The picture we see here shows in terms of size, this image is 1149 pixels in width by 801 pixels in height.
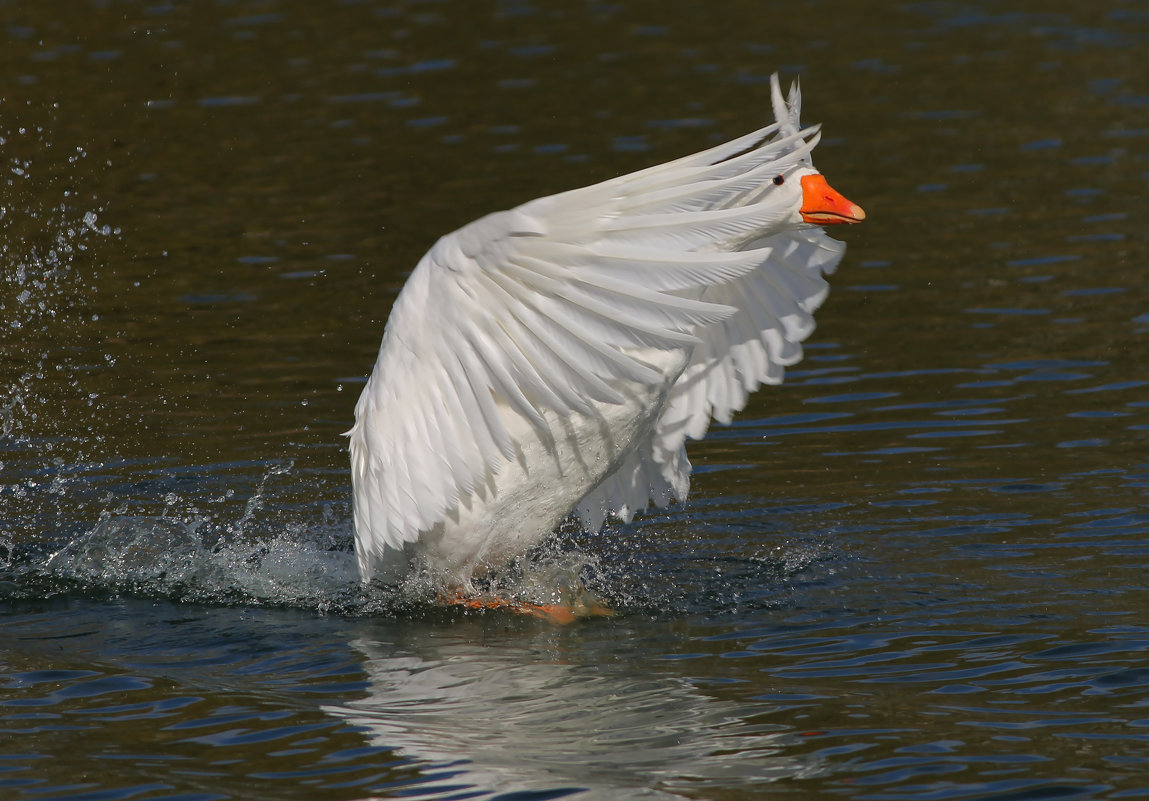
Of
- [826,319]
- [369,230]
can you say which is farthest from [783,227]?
[369,230]

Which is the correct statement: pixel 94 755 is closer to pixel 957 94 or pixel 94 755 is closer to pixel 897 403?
pixel 897 403

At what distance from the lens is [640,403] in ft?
24.0

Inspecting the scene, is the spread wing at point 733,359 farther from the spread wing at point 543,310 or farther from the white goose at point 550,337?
the spread wing at point 543,310

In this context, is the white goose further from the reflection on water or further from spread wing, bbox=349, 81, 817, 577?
the reflection on water

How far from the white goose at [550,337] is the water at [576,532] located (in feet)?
2.19

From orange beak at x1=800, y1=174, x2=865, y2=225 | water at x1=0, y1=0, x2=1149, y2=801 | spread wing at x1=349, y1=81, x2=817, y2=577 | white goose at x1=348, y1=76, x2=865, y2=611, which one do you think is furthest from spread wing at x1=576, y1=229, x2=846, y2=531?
spread wing at x1=349, y1=81, x2=817, y2=577

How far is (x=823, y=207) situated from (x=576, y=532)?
2751 mm

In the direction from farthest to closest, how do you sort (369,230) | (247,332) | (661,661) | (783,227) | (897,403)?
(369,230), (247,332), (897,403), (783,227), (661,661)

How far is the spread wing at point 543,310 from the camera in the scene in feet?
20.9

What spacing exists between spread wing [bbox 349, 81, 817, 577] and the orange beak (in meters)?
0.38

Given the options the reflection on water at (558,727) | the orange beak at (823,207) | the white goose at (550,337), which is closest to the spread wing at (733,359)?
the white goose at (550,337)

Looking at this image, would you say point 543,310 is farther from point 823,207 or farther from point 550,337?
point 823,207

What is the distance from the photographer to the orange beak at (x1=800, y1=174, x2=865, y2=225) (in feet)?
24.8

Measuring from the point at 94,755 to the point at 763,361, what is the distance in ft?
13.3
